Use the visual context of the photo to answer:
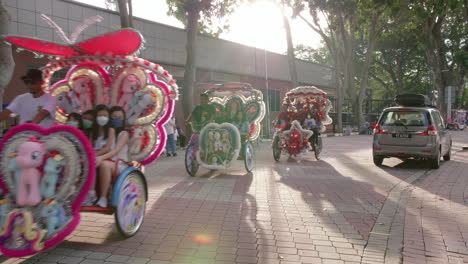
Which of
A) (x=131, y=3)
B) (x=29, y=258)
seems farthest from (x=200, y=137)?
(x=131, y=3)

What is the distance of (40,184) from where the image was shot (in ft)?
12.1

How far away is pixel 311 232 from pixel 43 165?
3.18m

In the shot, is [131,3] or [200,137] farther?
[131,3]

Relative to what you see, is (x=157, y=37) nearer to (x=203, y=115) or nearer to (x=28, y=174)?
(x=203, y=115)

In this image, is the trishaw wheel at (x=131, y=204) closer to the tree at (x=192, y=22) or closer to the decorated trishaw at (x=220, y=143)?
the decorated trishaw at (x=220, y=143)

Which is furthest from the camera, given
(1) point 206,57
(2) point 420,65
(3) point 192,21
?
(2) point 420,65

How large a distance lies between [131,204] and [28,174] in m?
1.34

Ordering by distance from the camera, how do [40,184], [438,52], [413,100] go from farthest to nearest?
[438,52] < [413,100] < [40,184]

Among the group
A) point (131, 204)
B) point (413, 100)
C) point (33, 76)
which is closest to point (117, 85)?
point (33, 76)

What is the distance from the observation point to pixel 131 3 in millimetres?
13203

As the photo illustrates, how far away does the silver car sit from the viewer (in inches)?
424

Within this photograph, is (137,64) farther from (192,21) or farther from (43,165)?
(192,21)

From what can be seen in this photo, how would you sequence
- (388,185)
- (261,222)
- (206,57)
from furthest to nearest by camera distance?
(206,57) < (388,185) < (261,222)

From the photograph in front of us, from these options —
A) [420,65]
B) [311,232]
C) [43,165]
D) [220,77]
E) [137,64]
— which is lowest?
[311,232]
